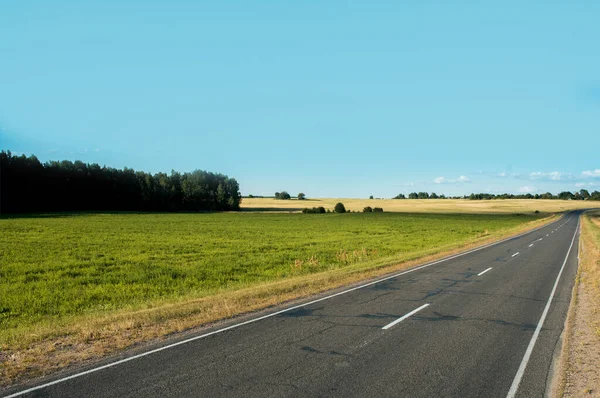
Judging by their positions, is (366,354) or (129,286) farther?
(129,286)

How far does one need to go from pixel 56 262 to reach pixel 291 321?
17943 millimetres

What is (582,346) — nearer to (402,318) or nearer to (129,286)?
(402,318)

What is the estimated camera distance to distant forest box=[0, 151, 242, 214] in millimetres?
93938

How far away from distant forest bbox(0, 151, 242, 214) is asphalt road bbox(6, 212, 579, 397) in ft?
329

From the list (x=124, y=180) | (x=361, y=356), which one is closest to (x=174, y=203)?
(x=124, y=180)

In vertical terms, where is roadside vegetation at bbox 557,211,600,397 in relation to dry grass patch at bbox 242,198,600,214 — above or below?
below

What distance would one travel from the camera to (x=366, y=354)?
7699 mm

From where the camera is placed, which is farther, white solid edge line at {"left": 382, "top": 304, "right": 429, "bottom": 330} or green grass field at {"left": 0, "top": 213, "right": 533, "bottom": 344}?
green grass field at {"left": 0, "top": 213, "right": 533, "bottom": 344}

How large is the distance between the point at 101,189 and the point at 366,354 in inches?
4633

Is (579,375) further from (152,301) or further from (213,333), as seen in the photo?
(152,301)

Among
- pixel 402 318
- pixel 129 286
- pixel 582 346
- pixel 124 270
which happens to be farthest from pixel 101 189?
pixel 582 346

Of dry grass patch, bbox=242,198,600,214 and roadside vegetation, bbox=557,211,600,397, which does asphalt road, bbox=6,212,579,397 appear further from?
dry grass patch, bbox=242,198,600,214

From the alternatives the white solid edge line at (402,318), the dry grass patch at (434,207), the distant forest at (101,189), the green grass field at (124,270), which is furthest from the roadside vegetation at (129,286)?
the dry grass patch at (434,207)

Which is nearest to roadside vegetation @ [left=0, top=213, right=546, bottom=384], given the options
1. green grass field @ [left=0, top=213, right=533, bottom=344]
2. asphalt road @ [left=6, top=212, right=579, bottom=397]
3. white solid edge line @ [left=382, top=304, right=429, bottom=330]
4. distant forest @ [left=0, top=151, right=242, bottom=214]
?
green grass field @ [left=0, top=213, right=533, bottom=344]
